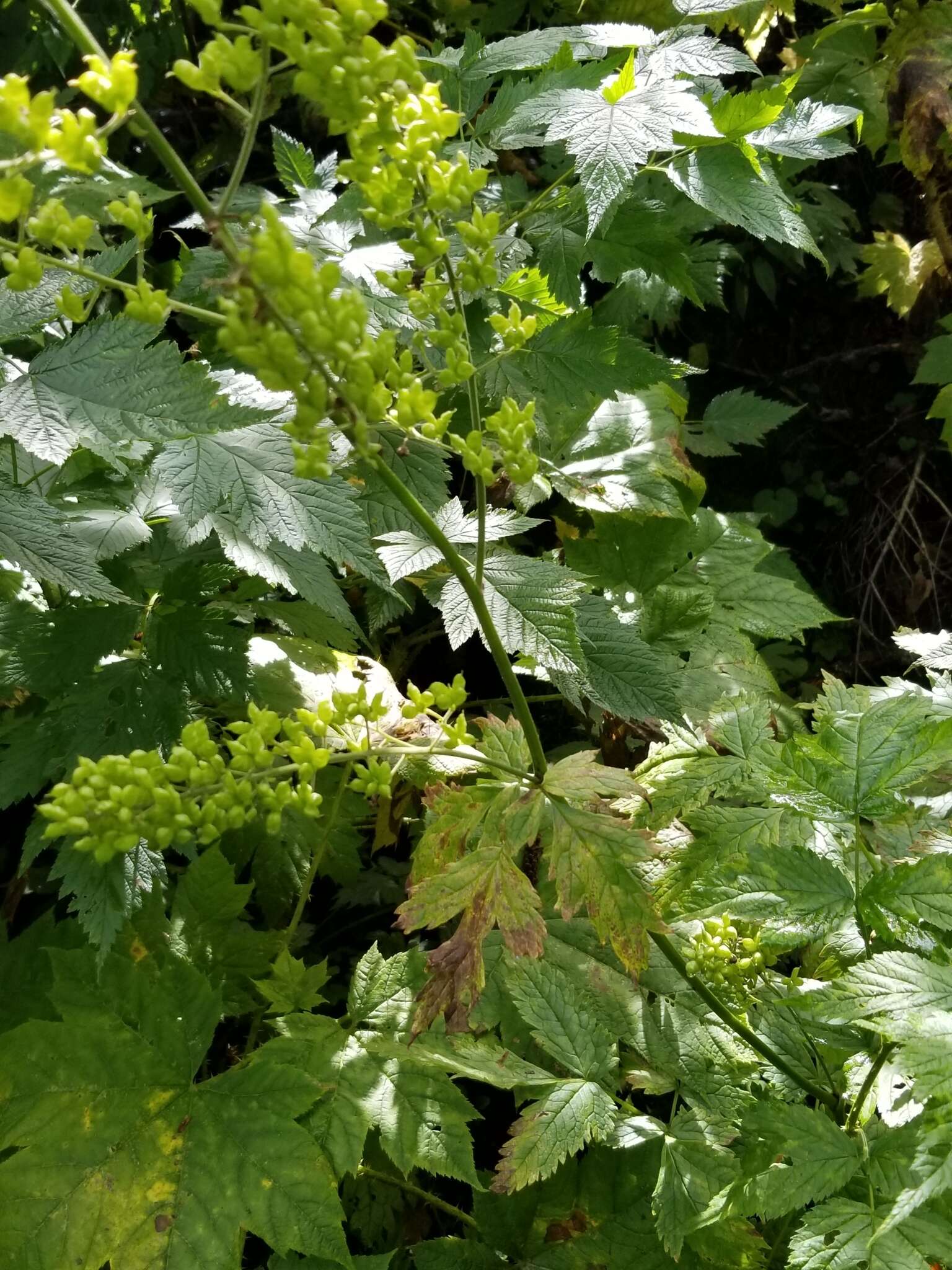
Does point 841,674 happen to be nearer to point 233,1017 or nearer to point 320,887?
point 320,887

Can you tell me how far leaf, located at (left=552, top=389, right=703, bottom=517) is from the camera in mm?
2221

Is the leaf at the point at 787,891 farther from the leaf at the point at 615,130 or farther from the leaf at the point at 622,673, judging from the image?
the leaf at the point at 615,130

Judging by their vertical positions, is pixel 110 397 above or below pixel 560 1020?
above

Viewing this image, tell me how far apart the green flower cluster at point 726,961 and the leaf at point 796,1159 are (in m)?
0.19

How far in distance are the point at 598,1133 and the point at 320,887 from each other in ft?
3.35

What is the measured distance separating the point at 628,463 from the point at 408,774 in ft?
3.46

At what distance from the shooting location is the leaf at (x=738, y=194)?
1.86m

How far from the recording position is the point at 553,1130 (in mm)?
1437

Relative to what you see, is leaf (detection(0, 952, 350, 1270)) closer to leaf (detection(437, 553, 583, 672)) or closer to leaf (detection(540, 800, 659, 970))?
leaf (detection(540, 800, 659, 970))

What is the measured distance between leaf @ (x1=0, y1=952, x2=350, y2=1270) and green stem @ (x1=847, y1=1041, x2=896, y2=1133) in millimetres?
726

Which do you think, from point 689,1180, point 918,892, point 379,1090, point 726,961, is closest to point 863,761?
point 918,892

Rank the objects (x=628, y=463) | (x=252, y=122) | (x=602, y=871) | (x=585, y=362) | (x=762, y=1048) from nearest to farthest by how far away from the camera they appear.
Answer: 1. (x=252, y=122)
2. (x=602, y=871)
3. (x=762, y=1048)
4. (x=585, y=362)
5. (x=628, y=463)

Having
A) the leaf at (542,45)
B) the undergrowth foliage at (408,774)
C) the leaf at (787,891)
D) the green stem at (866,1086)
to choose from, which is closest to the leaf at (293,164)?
the undergrowth foliage at (408,774)

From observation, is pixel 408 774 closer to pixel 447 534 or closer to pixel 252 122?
pixel 447 534
